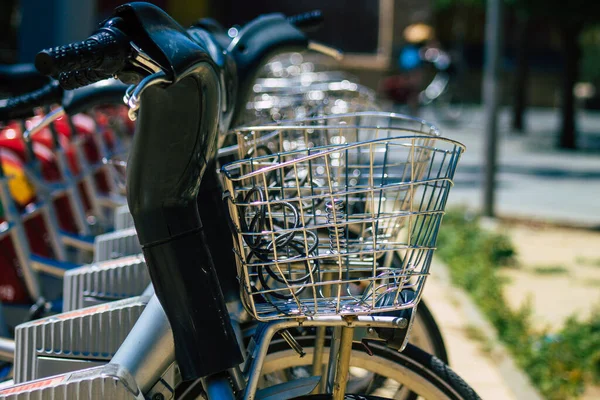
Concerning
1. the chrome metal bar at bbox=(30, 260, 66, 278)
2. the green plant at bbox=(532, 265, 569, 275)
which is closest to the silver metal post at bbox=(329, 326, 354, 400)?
the chrome metal bar at bbox=(30, 260, 66, 278)

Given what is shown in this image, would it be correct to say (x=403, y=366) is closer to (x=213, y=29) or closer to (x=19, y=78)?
(x=213, y=29)

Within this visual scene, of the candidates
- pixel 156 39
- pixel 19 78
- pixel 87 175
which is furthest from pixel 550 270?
pixel 156 39

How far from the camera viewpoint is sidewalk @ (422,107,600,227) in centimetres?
817

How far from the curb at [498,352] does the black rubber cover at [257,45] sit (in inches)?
74.7

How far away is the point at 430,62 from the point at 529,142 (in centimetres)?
498

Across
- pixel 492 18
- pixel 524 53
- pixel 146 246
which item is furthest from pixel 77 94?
pixel 524 53

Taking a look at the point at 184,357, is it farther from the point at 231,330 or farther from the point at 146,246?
the point at 146,246

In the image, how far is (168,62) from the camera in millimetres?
1614

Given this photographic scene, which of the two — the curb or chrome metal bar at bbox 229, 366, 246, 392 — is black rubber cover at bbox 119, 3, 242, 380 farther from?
the curb

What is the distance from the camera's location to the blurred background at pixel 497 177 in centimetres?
413

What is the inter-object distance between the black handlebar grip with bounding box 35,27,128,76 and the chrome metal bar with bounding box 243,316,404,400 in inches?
26.2

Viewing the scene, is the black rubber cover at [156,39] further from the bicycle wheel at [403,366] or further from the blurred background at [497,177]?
the blurred background at [497,177]

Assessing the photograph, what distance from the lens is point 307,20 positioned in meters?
2.98

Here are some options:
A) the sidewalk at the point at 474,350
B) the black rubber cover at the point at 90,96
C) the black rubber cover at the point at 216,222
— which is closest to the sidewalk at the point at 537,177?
the sidewalk at the point at 474,350
